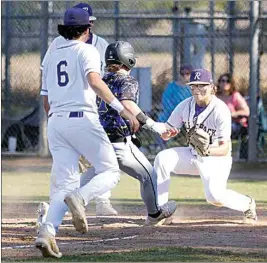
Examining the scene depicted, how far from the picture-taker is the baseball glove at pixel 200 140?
30.9ft

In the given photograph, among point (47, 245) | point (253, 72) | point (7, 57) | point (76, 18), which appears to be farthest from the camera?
point (7, 57)

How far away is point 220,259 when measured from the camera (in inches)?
284

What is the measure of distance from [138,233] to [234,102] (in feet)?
27.8

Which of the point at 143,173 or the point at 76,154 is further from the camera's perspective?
the point at 143,173

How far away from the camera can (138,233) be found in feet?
28.8

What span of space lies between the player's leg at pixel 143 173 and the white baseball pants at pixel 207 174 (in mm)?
205

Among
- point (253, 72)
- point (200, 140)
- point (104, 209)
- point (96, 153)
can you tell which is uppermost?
point (253, 72)

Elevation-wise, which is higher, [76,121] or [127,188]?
[76,121]

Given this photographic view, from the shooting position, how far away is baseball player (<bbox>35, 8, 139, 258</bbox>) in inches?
296

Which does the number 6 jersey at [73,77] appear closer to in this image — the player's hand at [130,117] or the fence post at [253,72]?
the player's hand at [130,117]

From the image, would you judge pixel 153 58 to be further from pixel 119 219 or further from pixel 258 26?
pixel 119 219

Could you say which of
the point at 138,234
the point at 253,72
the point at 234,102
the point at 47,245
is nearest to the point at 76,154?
the point at 47,245

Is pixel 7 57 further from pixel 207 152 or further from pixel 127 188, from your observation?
pixel 207 152

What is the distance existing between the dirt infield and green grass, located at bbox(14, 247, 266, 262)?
190 millimetres
